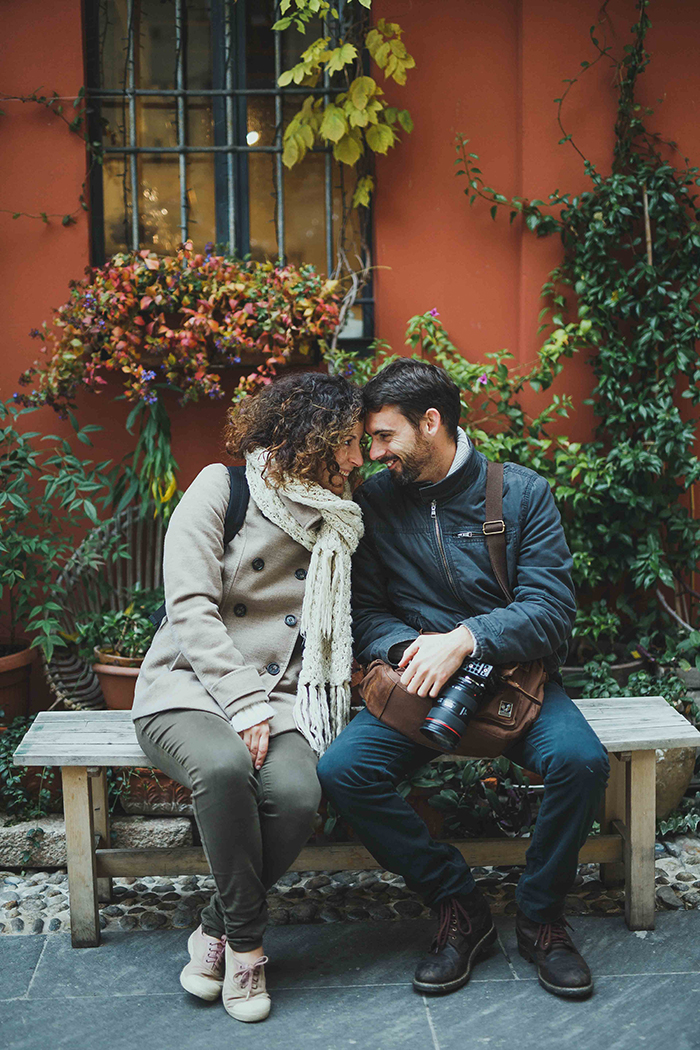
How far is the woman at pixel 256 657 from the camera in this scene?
235 cm

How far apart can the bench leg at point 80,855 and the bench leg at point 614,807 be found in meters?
1.60

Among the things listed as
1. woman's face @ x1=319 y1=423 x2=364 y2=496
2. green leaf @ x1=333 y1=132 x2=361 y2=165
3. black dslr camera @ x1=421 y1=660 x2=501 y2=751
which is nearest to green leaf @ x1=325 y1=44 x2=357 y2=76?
green leaf @ x1=333 y1=132 x2=361 y2=165

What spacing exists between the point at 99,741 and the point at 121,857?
35 cm

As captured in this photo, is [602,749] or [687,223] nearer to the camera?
[602,749]

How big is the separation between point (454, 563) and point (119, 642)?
4.93ft

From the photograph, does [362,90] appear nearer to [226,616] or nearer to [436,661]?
[226,616]

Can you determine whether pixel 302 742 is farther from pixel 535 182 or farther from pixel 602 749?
pixel 535 182

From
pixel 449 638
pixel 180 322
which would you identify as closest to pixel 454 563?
pixel 449 638

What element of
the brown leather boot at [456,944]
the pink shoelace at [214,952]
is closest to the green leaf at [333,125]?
the brown leather boot at [456,944]

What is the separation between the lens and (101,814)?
2.90 meters

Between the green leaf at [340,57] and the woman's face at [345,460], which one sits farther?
the green leaf at [340,57]

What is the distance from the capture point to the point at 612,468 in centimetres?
367

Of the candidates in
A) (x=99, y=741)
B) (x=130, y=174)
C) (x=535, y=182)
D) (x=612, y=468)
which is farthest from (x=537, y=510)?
(x=130, y=174)

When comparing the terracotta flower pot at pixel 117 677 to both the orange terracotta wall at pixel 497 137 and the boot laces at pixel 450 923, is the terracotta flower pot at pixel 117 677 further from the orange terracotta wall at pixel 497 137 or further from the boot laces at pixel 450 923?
the orange terracotta wall at pixel 497 137
